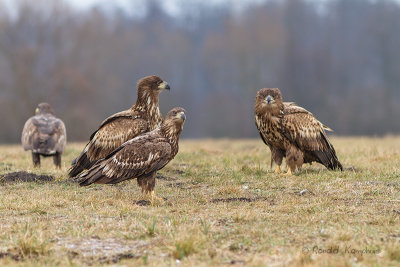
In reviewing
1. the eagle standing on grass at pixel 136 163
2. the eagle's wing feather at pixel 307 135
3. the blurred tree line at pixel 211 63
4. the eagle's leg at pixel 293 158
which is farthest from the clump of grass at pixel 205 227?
the blurred tree line at pixel 211 63

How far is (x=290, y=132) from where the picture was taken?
386 inches

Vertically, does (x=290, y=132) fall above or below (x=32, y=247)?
above

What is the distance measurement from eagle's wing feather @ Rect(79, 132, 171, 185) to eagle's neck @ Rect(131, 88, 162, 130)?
6.84 ft

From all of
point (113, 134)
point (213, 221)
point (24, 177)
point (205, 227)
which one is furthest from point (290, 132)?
point (24, 177)

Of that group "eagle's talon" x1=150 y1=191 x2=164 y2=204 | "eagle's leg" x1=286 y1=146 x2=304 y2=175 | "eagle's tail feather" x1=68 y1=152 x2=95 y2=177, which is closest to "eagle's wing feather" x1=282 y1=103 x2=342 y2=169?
"eagle's leg" x1=286 y1=146 x2=304 y2=175

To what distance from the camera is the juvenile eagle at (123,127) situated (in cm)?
967

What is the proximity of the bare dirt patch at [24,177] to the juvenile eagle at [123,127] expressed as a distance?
450mm

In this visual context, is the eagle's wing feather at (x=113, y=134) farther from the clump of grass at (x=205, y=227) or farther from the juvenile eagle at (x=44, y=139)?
the clump of grass at (x=205, y=227)

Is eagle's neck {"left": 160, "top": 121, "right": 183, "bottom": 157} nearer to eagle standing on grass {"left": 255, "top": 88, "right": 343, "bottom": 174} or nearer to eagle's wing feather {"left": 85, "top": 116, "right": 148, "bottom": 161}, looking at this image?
eagle's wing feather {"left": 85, "top": 116, "right": 148, "bottom": 161}

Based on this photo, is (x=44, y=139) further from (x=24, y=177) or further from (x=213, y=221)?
(x=213, y=221)

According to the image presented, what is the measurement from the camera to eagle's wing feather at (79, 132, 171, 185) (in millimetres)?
7734

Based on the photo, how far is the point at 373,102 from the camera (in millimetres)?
40219

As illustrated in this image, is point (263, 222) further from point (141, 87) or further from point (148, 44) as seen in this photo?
point (148, 44)

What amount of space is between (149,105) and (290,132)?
101 inches
